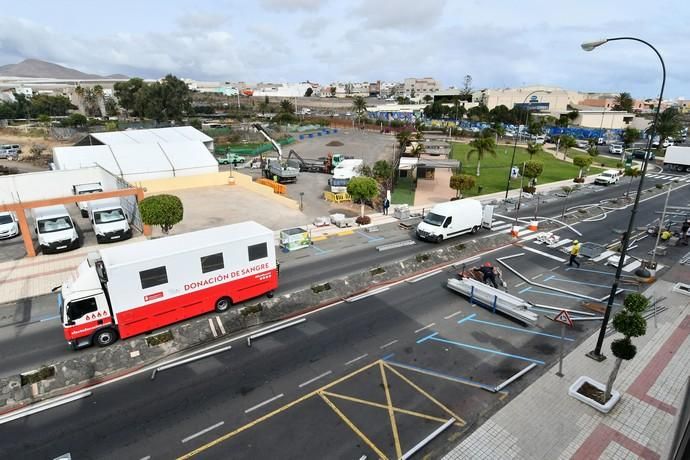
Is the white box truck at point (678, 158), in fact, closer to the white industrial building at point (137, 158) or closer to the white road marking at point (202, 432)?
the white industrial building at point (137, 158)

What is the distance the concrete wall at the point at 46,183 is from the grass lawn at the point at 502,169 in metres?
36.7

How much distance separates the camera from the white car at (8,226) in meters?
25.9

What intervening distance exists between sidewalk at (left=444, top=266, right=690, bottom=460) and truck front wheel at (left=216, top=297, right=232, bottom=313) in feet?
35.8

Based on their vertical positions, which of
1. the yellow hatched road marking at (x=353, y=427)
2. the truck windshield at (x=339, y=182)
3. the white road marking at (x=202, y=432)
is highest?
the truck windshield at (x=339, y=182)

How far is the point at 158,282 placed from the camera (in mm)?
14492

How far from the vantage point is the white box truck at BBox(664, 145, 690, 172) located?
58.7 m

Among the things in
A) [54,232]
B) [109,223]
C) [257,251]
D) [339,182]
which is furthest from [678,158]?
[54,232]

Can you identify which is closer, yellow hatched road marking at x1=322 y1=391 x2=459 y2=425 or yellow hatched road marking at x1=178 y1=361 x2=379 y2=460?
yellow hatched road marking at x1=178 y1=361 x2=379 y2=460

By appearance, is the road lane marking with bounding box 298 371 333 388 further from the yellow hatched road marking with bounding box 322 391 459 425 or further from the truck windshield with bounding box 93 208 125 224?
the truck windshield with bounding box 93 208 125 224

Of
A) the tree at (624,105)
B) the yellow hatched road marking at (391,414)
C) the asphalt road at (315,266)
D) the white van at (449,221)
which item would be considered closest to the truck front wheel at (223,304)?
the asphalt road at (315,266)

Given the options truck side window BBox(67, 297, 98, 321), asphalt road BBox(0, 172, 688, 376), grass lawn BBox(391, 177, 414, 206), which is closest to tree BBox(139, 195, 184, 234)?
asphalt road BBox(0, 172, 688, 376)

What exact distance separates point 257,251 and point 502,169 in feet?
162

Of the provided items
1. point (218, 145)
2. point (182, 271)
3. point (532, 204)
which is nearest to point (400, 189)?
point (532, 204)

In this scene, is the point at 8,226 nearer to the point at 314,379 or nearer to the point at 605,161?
the point at 314,379
